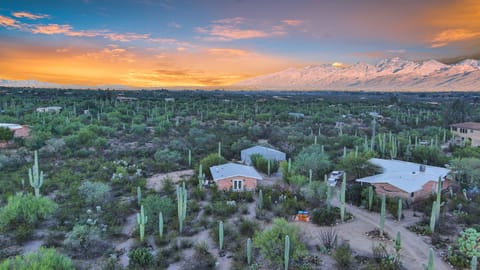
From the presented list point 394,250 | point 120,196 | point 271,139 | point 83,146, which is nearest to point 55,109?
point 83,146

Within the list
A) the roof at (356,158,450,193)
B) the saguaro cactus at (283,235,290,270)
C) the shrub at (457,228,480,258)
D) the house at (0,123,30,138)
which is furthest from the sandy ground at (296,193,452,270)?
the house at (0,123,30,138)

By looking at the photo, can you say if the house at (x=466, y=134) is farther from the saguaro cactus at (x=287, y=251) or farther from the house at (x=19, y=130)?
the house at (x=19, y=130)

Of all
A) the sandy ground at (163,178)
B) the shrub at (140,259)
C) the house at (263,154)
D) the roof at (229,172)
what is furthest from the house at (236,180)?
the shrub at (140,259)

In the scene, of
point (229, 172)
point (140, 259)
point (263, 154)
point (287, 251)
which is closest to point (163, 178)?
point (229, 172)

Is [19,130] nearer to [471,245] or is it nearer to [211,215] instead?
[211,215]

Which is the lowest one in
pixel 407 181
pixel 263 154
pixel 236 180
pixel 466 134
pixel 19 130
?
pixel 236 180

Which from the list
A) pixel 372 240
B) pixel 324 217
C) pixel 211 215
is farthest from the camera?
pixel 211 215

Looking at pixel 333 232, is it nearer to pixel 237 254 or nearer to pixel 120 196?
pixel 237 254
